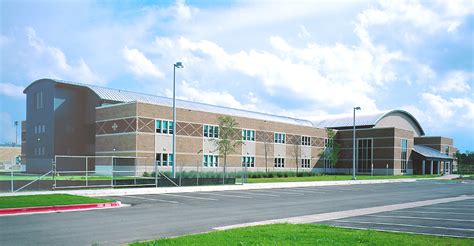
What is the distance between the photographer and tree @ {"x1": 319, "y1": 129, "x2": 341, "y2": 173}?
237ft

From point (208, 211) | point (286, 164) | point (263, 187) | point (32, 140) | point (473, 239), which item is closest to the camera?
point (473, 239)

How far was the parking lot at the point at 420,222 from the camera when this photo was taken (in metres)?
11.8

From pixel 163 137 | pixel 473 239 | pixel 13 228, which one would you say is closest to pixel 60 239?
pixel 13 228

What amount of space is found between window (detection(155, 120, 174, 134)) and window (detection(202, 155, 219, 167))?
20.2 feet

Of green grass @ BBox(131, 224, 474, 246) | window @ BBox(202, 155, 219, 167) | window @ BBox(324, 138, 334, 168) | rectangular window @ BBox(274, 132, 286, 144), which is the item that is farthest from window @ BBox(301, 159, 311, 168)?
green grass @ BBox(131, 224, 474, 246)

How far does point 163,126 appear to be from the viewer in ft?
158

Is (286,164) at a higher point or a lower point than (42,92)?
lower

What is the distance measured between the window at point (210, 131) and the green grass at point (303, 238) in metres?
42.1

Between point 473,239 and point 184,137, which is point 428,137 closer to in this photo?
point 184,137

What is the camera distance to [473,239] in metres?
10.3

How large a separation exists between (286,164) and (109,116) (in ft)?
89.6

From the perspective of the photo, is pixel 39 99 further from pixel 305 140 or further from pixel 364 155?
pixel 364 155

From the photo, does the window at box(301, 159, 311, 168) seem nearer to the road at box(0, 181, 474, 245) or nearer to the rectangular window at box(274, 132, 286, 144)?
the rectangular window at box(274, 132, 286, 144)

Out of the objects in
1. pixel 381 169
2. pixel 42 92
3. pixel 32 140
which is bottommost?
pixel 381 169
